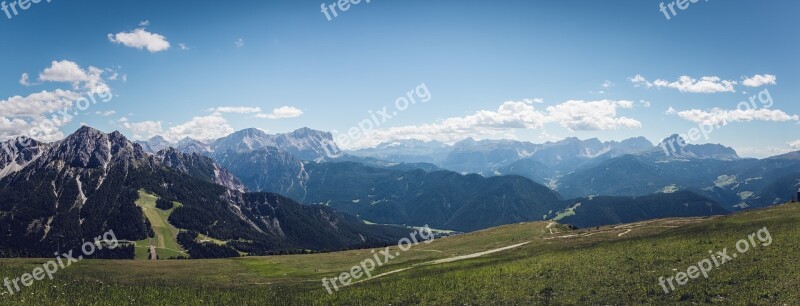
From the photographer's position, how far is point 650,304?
37.2 metres

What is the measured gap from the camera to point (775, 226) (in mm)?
64312

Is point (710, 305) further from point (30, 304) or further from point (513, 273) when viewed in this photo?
point (30, 304)

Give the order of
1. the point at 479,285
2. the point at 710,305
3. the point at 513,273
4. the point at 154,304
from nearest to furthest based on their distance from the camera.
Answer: the point at 710,305 → the point at 154,304 → the point at 479,285 → the point at 513,273

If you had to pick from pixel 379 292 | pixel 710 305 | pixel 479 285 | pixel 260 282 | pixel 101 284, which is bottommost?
pixel 710 305

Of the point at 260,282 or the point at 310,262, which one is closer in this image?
the point at 260,282

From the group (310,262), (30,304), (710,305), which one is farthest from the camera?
(310,262)

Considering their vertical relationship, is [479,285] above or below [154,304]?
below

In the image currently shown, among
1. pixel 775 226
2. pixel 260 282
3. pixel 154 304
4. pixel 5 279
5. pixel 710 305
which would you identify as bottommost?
pixel 775 226

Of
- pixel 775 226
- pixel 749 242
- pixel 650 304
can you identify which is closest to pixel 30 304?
pixel 650 304

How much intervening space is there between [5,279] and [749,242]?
87.1 meters

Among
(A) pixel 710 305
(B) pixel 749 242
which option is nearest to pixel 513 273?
(A) pixel 710 305

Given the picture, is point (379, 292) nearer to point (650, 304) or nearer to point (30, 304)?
point (650, 304)

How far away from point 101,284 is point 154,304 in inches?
608

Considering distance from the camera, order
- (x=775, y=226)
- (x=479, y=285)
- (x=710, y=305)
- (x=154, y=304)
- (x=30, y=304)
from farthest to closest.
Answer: (x=775, y=226) < (x=479, y=285) < (x=154, y=304) < (x=30, y=304) < (x=710, y=305)
